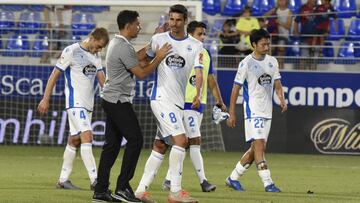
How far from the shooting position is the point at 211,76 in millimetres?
15141

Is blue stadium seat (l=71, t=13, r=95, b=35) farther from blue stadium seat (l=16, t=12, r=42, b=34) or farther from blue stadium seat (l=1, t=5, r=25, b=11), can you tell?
blue stadium seat (l=1, t=5, r=25, b=11)

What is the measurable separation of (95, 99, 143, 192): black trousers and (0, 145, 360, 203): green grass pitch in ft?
1.67

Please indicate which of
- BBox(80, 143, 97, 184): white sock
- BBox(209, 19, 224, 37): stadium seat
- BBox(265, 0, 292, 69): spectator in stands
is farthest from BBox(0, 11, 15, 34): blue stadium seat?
BBox(80, 143, 97, 184): white sock

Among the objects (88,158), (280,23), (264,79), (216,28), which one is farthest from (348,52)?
(88,158)

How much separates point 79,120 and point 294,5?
43.3 ft

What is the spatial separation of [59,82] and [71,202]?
12150 mm

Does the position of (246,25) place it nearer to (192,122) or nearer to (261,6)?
(261,6)

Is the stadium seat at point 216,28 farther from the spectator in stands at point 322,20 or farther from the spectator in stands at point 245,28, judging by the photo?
the spectator in stands at point 322,20

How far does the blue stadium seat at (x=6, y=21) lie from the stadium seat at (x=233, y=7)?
5.53 metres

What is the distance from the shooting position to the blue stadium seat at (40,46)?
→ 24.2 meters

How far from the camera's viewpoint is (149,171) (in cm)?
1249

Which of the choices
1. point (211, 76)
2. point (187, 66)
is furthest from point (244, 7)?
point (187, 66)

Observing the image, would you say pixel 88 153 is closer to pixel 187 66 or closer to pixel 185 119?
pixel 185 119

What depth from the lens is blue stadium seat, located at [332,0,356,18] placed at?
26.7 meters
